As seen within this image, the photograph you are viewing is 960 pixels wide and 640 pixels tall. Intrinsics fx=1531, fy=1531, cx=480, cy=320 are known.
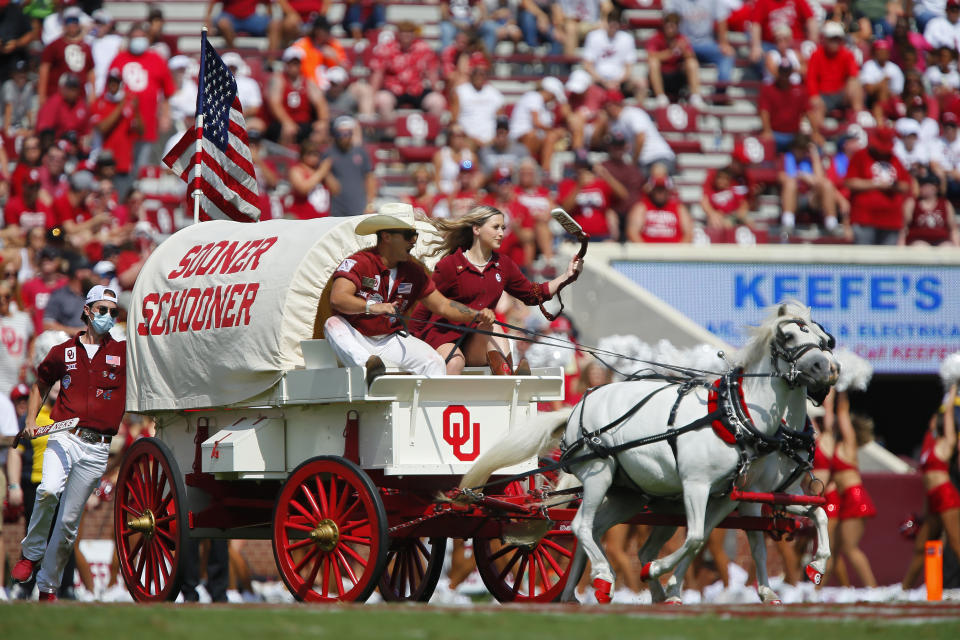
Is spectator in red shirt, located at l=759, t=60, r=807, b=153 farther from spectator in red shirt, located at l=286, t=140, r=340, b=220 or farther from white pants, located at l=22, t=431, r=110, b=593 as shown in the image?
white pants, located at l=22, t=431, r=110, b=593

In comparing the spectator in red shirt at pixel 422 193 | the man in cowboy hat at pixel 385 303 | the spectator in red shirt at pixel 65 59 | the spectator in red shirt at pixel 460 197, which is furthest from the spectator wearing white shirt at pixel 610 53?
the man in cowboy hat at pixel 385 303

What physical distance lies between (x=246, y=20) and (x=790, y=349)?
13724mm

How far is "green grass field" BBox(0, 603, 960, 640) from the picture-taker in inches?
263

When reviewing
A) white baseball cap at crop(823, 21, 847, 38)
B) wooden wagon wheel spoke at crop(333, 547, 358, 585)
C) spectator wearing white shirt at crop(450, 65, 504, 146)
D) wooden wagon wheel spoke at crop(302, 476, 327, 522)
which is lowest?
wooden wagon wheel spoke at crop(333, 547, 358, 585)

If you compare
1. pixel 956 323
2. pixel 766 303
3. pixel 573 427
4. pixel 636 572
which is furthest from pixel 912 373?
pixel 573 427

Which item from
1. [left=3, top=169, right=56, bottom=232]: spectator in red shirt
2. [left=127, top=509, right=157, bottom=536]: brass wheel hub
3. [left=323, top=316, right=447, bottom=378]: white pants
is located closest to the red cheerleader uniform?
[left=323, top=316, right=447, bottom=378]: white pants

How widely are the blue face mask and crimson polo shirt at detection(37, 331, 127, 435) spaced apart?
14 cm

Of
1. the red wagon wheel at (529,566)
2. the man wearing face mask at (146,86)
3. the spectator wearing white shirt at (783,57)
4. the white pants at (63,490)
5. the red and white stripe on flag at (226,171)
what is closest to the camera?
the red wagon wheel at (529,566)

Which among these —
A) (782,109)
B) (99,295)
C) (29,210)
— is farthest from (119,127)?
(782,109)

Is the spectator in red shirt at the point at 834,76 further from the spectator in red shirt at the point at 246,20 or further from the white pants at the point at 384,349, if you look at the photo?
the white pants at the point at 384,349

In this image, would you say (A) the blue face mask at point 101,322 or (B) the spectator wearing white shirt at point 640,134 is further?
(B) the spectator wearing white shirt at point 640,134

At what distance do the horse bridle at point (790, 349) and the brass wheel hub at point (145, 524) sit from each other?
4.15 m

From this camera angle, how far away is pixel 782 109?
20.9 meters

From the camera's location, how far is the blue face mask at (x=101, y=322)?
1059 centimetres
